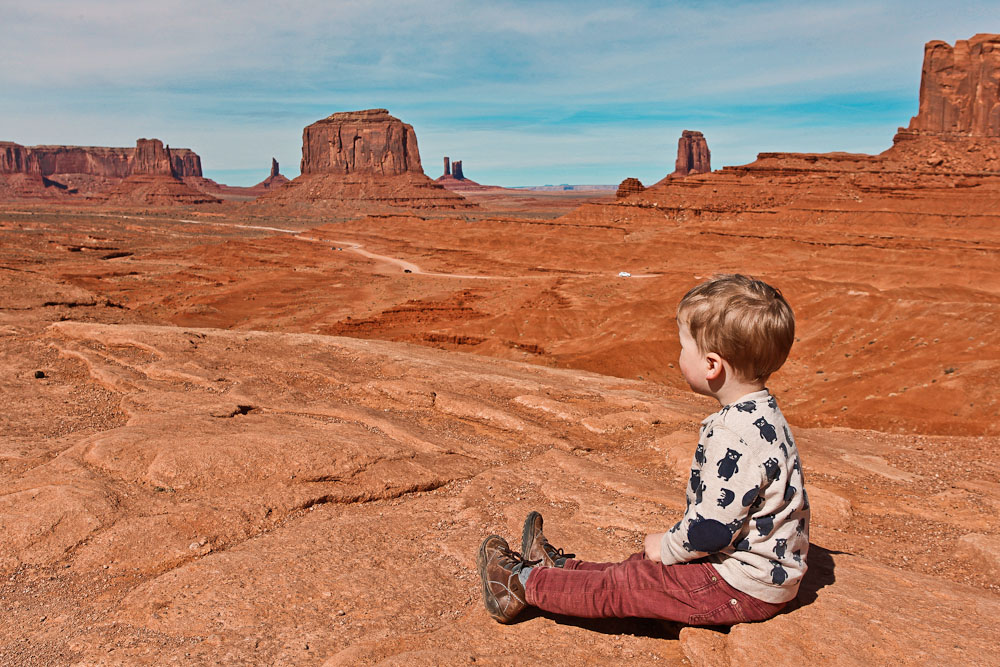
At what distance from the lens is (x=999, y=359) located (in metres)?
15.2

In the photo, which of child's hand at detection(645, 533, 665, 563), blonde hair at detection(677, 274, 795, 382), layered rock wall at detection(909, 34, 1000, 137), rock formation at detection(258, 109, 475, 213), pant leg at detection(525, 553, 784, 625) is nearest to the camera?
blonde hair at detection(677, 274, 795, 382)

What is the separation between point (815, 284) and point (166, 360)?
26.3 meters

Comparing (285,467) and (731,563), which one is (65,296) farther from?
(731,563)

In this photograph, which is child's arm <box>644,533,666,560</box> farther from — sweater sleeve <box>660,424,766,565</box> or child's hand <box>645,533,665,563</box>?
sweater sleeve <box>660,424,766,565</box>

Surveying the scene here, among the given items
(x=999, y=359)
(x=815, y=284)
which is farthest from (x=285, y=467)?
(x=815, y=284)

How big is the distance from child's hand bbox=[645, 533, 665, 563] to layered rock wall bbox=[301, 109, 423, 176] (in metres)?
154

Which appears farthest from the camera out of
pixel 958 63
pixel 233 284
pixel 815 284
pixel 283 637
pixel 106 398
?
pixel 958 63

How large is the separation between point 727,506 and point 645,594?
618 mm

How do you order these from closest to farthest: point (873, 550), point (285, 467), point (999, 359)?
point (873, 550), point (285, 467), point (999, 359)

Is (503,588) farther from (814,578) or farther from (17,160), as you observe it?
(17,160)

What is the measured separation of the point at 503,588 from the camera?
3.07 m

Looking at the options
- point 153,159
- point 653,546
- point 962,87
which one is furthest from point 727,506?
point 153,159

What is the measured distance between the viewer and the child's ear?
8.74 feet

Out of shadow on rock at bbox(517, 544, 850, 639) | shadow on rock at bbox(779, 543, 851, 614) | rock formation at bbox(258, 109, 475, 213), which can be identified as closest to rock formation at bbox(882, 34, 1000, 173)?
shadow on rock at bbox(779, 543, 851, 614)
